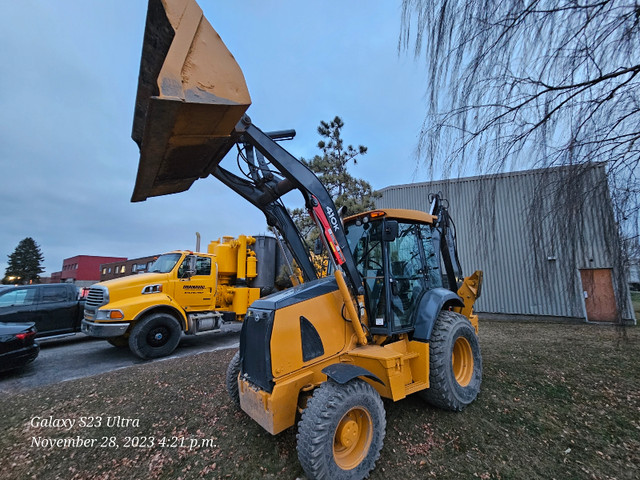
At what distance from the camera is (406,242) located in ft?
12.8

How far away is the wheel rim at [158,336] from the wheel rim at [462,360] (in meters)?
6.36

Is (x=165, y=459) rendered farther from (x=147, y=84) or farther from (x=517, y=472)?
(x=147, y=84)

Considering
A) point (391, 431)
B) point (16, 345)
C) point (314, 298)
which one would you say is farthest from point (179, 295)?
point (391, 431)

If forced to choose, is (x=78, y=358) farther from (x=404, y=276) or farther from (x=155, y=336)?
(x=404, y=276)

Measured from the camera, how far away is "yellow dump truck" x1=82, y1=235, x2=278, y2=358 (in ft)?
21.7

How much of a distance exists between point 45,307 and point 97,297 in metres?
2.43

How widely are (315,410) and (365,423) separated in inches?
25.3

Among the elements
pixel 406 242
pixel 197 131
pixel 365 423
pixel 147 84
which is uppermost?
pixel 147 84

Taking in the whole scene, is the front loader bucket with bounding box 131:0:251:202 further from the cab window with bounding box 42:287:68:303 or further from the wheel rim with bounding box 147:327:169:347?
the cab window with bounding box 42:287:68:303

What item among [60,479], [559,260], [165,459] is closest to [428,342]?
[559,260]

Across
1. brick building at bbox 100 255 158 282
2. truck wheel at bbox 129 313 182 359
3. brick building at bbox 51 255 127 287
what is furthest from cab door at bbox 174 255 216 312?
brick building at bbox 51 255 127 287

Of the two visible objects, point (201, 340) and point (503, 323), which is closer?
point (201, 340)

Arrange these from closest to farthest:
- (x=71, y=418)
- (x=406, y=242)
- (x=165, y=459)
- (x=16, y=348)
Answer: (x=165, y=459)
(x=71, y=418)
(x=406, y=242)
(x=16, y=348)

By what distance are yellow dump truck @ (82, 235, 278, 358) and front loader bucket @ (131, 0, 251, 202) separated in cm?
541
